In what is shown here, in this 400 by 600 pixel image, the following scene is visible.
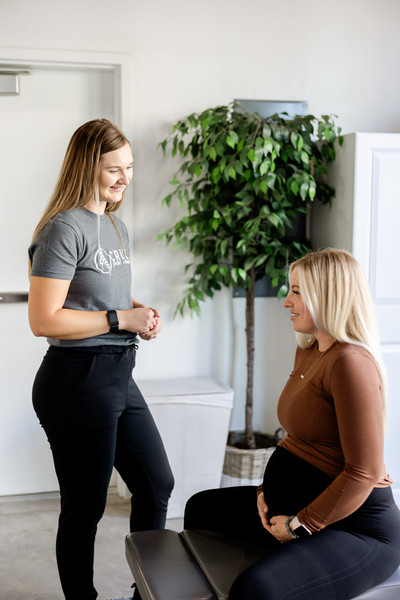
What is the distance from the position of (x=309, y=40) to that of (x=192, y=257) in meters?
1.11

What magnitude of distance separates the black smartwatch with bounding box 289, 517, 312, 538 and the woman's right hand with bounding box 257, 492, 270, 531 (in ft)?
0.29

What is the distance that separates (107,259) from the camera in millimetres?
1797

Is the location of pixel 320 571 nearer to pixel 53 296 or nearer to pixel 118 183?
pixel 53 296

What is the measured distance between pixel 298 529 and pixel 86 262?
0.83 metres

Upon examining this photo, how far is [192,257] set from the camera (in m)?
3.05

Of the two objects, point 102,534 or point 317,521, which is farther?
point 102,534

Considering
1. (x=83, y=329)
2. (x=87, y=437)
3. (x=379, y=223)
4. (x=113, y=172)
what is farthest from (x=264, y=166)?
(x=87, y=437)

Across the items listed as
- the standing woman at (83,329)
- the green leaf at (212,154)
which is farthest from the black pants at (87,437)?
the green leaf at (212,154)

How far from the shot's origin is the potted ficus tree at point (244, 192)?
2.69m

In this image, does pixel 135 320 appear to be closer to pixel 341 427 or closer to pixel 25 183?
pixel 341 427

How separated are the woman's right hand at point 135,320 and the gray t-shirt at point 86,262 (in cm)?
5

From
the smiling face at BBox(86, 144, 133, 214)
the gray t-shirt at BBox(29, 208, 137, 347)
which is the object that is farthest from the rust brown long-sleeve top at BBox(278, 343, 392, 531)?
the smiling face at BBox(86, 144, 133, 214)

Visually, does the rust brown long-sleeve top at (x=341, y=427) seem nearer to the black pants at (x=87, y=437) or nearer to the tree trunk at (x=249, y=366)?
the black pants at (x=87, y=437)

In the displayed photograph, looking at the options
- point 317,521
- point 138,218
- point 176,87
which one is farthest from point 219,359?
point 317,521
